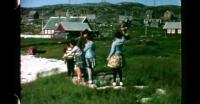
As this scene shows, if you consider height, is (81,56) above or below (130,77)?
above

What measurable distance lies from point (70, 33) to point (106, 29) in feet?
0.86

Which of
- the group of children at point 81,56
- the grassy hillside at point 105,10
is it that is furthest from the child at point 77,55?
the grassy hillside at point 105,10

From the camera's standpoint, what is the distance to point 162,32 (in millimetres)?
2594

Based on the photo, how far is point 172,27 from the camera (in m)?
2.49

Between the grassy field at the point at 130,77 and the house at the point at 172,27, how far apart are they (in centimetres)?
5

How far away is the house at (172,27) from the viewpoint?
238 cm

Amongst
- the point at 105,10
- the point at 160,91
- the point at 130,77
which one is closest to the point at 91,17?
the point at 105,10

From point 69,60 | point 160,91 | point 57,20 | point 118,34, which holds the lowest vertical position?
point 160,91

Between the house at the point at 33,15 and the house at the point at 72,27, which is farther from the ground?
Answer: the house at the point at 33,15

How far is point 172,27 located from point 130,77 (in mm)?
445

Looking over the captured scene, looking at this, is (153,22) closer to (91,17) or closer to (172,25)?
(172,25)

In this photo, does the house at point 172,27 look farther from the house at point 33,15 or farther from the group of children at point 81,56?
the house at point 33,15

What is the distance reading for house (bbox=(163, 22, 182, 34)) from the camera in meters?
2.38
